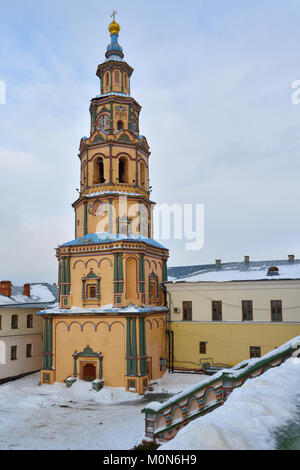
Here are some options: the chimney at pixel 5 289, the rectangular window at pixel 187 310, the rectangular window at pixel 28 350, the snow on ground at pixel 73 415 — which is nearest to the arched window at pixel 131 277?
the rectangular window at pixel 187 310

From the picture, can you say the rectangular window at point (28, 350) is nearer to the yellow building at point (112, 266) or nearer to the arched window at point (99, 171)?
the yellow building at point (112, 266)

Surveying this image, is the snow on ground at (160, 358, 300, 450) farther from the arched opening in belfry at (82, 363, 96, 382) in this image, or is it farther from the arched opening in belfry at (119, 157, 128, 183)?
the arched opening in belfry at (119, 157, 128, 183)

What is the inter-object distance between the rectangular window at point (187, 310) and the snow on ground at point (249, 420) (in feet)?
62.6

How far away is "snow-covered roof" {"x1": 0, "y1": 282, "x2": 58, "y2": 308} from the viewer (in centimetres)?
2752

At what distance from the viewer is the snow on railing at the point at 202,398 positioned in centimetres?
915

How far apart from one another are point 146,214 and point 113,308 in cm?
739

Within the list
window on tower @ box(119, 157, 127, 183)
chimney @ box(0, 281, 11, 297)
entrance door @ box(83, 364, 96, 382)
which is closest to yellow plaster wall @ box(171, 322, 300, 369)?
entrance door @ box(83, 364, 96, 382)

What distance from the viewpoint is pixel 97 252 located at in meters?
23.8

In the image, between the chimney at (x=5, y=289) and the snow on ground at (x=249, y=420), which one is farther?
the chimney at (x=5, y=289)

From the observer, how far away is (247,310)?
82.7 feet

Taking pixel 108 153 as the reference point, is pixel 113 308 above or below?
below

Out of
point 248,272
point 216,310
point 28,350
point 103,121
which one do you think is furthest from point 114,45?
point 28,350

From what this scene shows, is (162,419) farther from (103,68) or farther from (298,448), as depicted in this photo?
(103,68)

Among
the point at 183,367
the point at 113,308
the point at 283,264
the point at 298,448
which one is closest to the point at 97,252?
the point at 113,308
